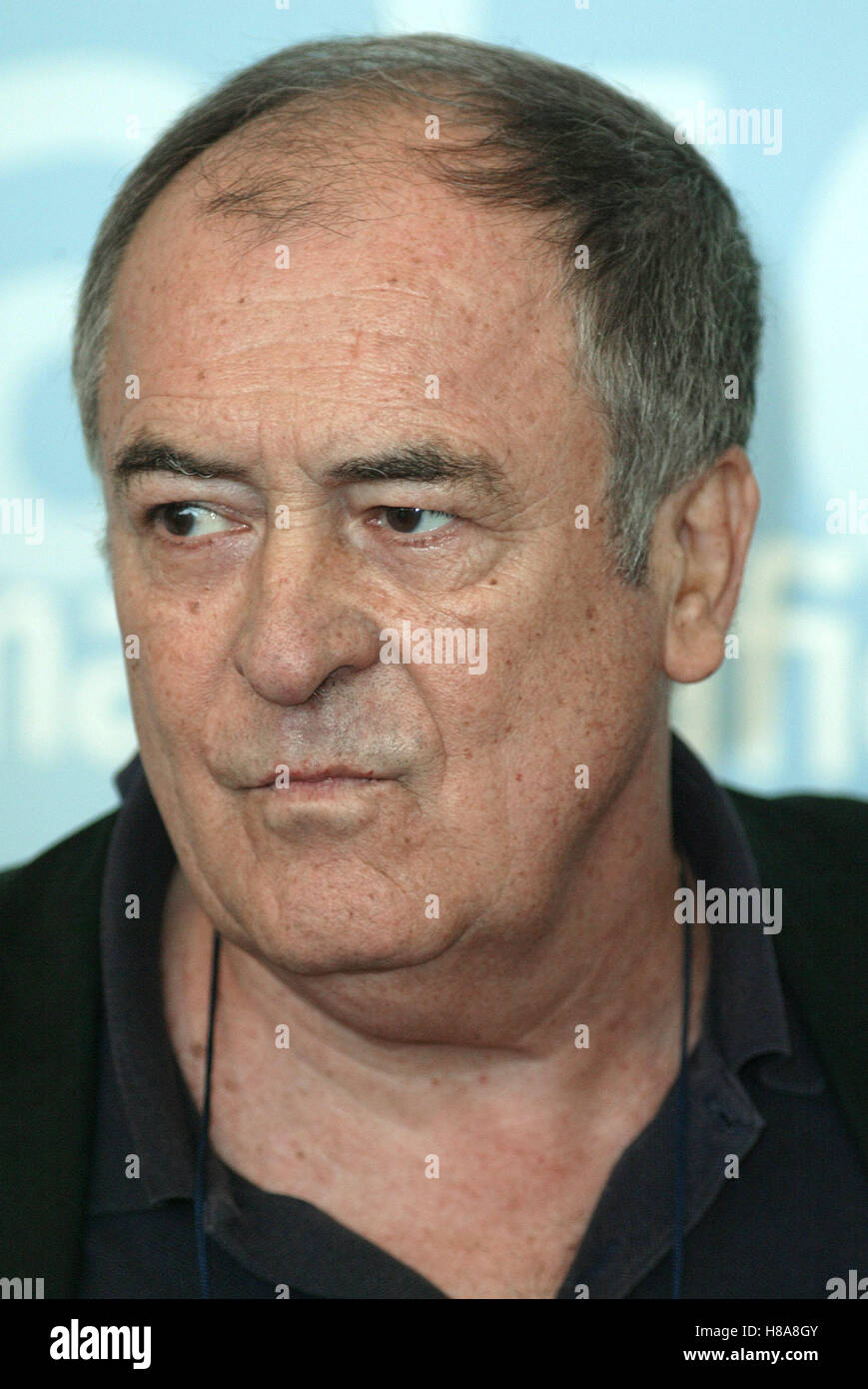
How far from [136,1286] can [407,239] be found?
3.45ft

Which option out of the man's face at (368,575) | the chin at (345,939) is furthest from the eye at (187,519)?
the chin at (345,939)

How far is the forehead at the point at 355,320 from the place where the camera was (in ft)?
4.88

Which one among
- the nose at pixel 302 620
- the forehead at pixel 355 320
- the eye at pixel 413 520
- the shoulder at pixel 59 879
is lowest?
the shoulder at pixel 59 879

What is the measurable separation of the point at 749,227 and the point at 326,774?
4.50 feet

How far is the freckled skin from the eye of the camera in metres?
1.50

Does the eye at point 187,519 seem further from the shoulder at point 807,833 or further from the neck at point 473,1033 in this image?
the shoulder at point 807,833

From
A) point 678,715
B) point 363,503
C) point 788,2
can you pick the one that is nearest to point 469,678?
point 363,503

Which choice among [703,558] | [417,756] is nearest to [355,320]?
[417,756]

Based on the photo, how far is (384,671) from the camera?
59.5 inches

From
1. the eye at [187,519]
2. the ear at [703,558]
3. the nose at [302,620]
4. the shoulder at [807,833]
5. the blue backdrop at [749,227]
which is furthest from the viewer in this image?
the blue backdrop at [749,227]

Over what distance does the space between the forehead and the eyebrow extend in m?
0.03

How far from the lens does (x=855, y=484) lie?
2.50 metres

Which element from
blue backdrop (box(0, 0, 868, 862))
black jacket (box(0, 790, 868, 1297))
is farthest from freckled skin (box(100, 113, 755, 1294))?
blue backdrop (box(0, 0, 868, 862))

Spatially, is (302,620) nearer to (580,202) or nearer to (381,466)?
(381,466)
